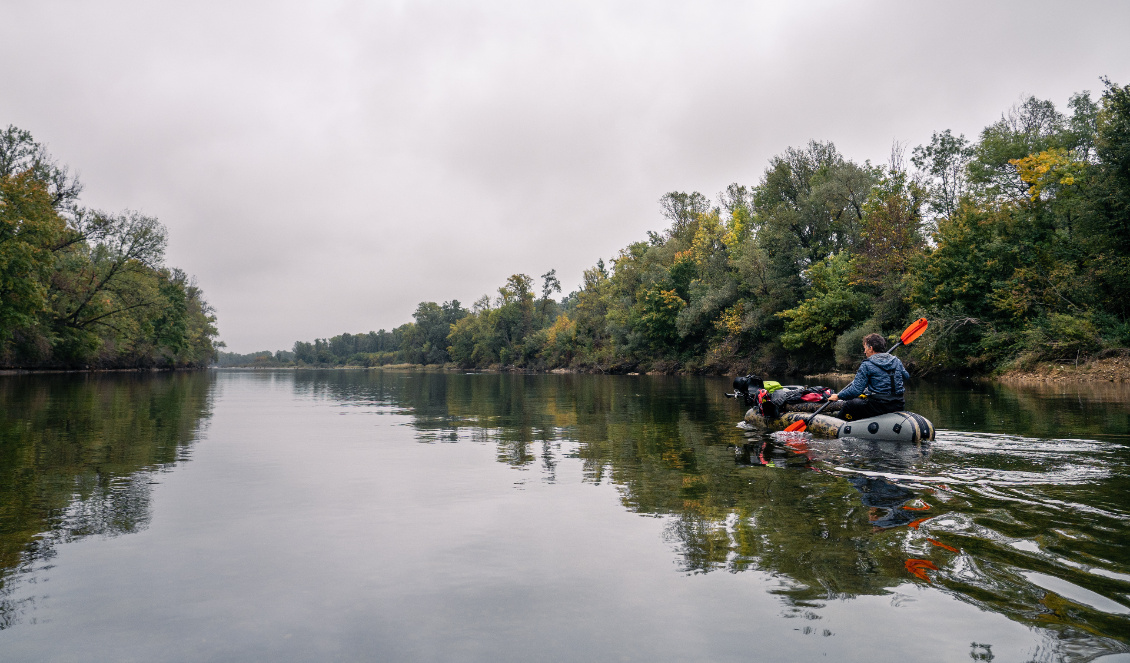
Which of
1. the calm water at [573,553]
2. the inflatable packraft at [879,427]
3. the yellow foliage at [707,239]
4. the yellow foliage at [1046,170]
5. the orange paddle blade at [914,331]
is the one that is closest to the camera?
the calm water at [573,553]

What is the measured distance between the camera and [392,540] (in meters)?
5.11

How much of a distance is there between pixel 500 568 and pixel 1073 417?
1419 centimetres

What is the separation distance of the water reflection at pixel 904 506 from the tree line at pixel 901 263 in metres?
17.9

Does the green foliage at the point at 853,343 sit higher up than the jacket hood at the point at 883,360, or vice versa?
the green foliage at the point at 853,343

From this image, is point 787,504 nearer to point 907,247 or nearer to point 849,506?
point 849,506

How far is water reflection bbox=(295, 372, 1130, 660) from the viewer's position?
377 cm

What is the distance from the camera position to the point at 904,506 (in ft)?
19.4

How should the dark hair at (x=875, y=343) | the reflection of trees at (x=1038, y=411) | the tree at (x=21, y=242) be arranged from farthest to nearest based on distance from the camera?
the tree at (x=21, y=242)
the reflection of trees at (x=1038, y=411)
the dark hair at (x=875, y=343)

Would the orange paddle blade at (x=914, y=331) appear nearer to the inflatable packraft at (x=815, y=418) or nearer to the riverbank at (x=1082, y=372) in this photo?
the inflatable packraft at (x=815, y=418)

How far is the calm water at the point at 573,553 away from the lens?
10.5 ft

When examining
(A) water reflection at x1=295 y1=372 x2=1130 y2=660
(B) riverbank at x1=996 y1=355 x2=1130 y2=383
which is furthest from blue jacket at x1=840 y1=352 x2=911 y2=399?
(B) riverbank at x1=996 y1=355 x2=1130 y2=383

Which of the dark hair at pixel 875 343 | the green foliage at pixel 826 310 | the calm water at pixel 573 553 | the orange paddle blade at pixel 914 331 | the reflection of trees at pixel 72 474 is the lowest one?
the calm water at pixel 573 553

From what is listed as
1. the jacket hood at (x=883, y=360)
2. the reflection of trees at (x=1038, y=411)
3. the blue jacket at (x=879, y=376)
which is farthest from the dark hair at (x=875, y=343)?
the reflection of trees at (x=1038, y=411)

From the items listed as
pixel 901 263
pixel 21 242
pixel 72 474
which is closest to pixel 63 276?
pixel 21 242
